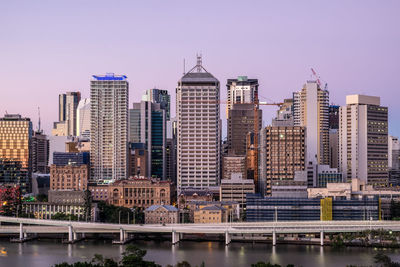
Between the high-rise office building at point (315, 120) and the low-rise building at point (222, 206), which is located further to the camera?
the high-rise office building at point (315, 120)

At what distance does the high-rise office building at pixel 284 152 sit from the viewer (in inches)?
5866

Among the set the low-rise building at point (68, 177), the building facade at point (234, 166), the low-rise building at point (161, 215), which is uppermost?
the building facade at point (234, 166)

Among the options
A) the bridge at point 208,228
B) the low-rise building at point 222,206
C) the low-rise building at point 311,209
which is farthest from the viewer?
the low-rise building at point 222,206

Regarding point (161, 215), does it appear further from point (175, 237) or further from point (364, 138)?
point (364, 138)

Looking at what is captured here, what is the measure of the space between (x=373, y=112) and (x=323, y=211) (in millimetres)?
53297

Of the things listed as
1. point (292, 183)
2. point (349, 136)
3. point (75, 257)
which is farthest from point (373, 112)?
point (75, 257)

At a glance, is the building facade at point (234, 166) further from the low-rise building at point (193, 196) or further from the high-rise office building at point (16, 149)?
the high-rise office building at point (16, 149)

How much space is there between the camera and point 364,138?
551 feet

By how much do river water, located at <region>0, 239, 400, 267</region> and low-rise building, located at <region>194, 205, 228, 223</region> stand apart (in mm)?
14492

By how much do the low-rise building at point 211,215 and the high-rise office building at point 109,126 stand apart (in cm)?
4929

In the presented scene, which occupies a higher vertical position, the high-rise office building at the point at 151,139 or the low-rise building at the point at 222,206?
the high-rise office building at the point at 151,139

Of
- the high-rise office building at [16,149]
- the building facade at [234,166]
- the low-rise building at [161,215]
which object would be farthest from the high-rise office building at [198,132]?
the low-rise building at [161,215]

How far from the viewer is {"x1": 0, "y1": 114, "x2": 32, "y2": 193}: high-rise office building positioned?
171 m

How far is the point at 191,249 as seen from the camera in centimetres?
10288
